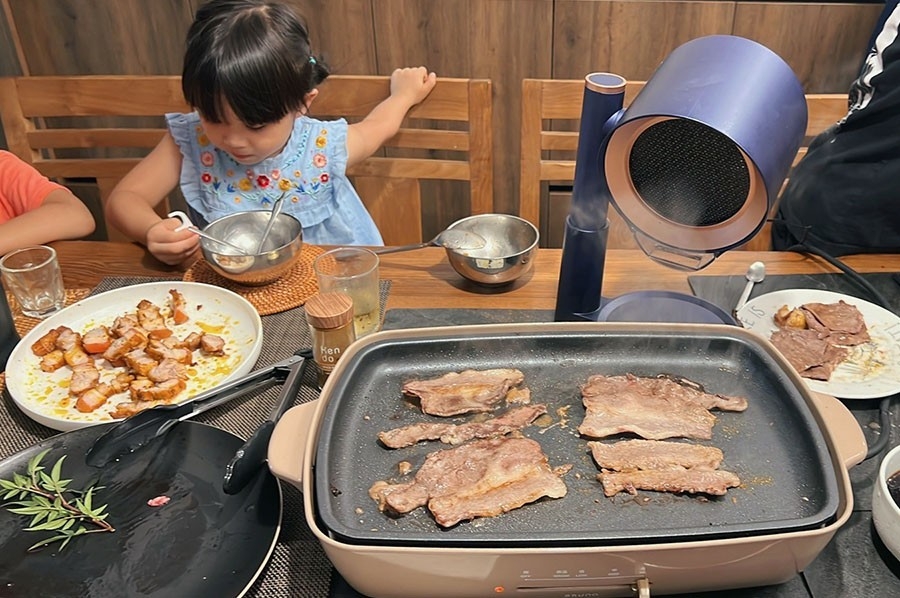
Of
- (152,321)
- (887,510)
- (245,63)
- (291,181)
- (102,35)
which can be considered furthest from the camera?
(102,35)

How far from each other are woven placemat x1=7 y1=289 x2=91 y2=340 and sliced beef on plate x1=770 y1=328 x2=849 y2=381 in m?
1.49

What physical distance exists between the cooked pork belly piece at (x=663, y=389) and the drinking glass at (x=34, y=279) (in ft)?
3.80

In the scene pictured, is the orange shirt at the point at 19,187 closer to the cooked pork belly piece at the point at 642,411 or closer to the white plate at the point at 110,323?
the white plate at the point at 110,323

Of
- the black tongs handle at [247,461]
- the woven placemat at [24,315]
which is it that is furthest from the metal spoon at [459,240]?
the woven placemat at [24,315]

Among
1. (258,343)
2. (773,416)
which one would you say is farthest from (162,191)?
(773,416)

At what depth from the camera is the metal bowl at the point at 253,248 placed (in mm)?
1512

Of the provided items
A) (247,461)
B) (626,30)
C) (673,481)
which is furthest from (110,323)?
(626,30)

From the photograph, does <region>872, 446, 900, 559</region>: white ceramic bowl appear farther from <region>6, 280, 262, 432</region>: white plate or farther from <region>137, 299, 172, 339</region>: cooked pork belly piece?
<region>137, 299, 172, 339</region>: cooked pork belly piece

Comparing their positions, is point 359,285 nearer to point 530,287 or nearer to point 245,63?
point 530,287

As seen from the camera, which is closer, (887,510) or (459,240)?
(887,510)

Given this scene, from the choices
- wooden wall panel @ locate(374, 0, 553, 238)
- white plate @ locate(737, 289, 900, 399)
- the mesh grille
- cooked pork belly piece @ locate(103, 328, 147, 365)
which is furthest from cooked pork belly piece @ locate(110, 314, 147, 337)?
wooden wall panel @ locate(374, 0, 553, 238)

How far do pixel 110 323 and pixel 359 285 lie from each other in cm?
54

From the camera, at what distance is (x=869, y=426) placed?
1.15 meters

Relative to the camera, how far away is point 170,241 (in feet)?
5.24
